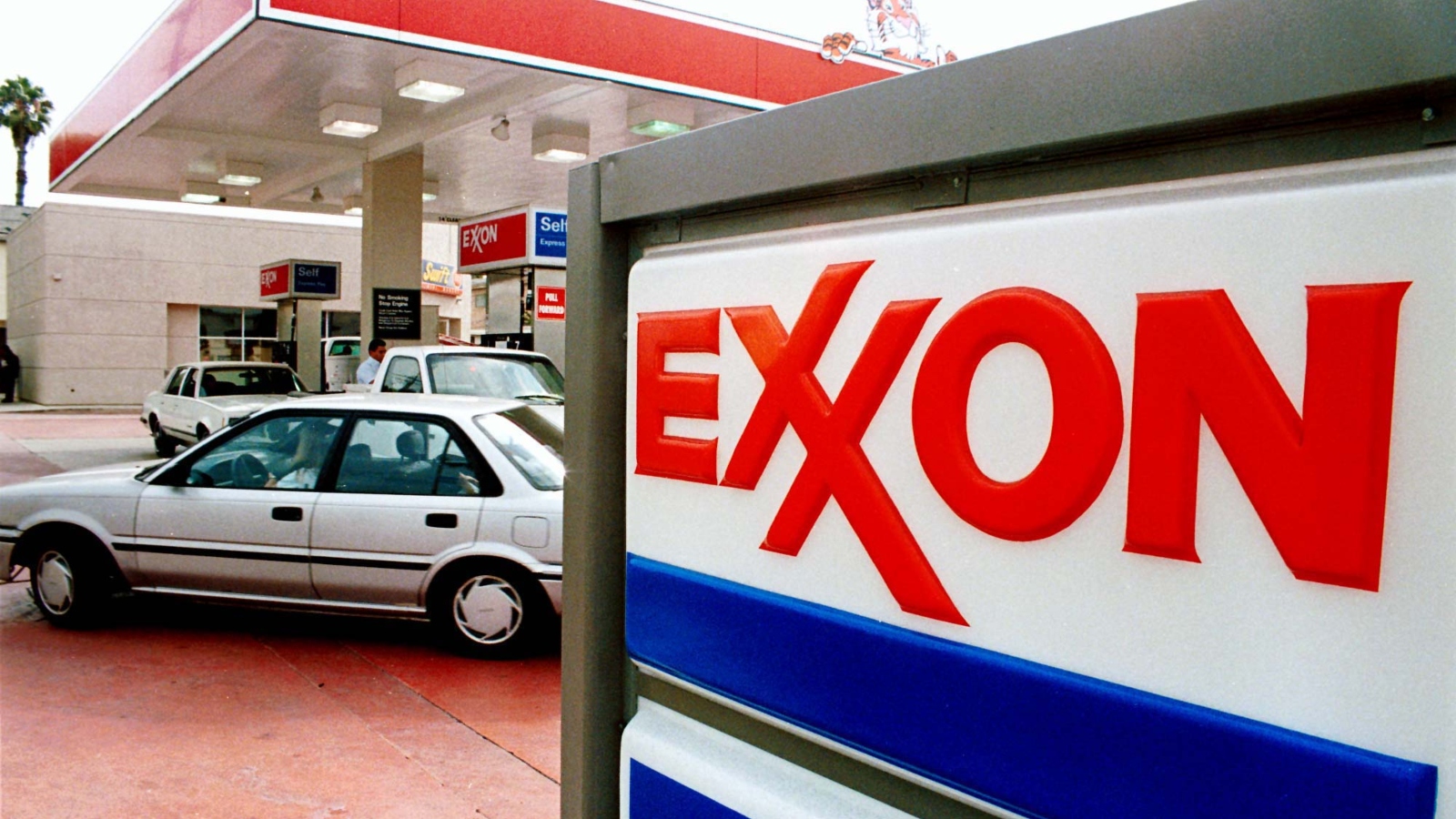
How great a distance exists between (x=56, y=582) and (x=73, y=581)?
5.8 inches

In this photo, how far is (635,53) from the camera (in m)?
11.1

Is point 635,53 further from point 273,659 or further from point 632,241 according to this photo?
point 632,241

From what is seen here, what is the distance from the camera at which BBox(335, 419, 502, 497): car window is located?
634 centimetres

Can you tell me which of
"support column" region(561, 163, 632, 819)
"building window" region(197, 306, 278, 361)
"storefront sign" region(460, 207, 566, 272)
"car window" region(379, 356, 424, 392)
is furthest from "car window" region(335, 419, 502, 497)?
"building window" region(197, 306, 278, 361)

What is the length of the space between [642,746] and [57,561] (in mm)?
6584

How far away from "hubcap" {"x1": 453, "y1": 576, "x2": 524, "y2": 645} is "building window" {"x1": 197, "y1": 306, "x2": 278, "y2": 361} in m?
30.3

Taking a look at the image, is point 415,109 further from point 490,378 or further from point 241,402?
point 241,402

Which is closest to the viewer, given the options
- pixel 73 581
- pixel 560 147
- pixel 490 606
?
pixel 490 606

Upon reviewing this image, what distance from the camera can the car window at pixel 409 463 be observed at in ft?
20.8

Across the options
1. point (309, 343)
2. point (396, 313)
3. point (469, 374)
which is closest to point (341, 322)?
point (309, 343)

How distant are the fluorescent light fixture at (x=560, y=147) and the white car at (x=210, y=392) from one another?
495 cm

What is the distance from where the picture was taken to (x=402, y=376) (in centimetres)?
1044

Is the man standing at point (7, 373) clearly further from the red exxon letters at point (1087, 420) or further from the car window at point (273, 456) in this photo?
the red exxon letters at point (1087, 420)

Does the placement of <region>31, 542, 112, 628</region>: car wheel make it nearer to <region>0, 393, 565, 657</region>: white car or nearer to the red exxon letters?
<region>0, 393, 565, 657</region>: white car
